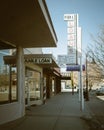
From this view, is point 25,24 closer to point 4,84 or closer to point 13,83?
point 4,84

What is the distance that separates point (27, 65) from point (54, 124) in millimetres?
8731

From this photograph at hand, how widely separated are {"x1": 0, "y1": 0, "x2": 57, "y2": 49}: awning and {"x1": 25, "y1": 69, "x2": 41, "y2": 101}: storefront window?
19.8 ft

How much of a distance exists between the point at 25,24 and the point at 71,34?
42.0 feet

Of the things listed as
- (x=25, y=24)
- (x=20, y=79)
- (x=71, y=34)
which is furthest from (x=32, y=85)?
(x=25, y=24)

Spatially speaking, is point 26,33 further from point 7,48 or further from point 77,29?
point 77,29

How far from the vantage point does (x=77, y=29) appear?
24344 mm

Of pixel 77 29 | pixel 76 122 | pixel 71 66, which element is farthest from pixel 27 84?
pixel 76 122

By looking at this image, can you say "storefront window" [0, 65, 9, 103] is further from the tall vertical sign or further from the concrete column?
the tall vertical sign

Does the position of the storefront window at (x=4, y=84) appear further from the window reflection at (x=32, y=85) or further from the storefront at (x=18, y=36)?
the window reflection at (x=32, y=85)

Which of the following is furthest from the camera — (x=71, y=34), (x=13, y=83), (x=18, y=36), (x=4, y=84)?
(x=71, y=34)

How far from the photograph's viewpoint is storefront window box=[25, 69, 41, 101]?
23609 mm

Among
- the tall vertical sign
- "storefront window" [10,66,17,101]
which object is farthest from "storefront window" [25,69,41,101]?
"storefront window" [10,66,17,101]

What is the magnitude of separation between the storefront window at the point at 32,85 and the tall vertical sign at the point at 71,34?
10.2 ft

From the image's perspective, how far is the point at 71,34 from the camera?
81.6 feet
